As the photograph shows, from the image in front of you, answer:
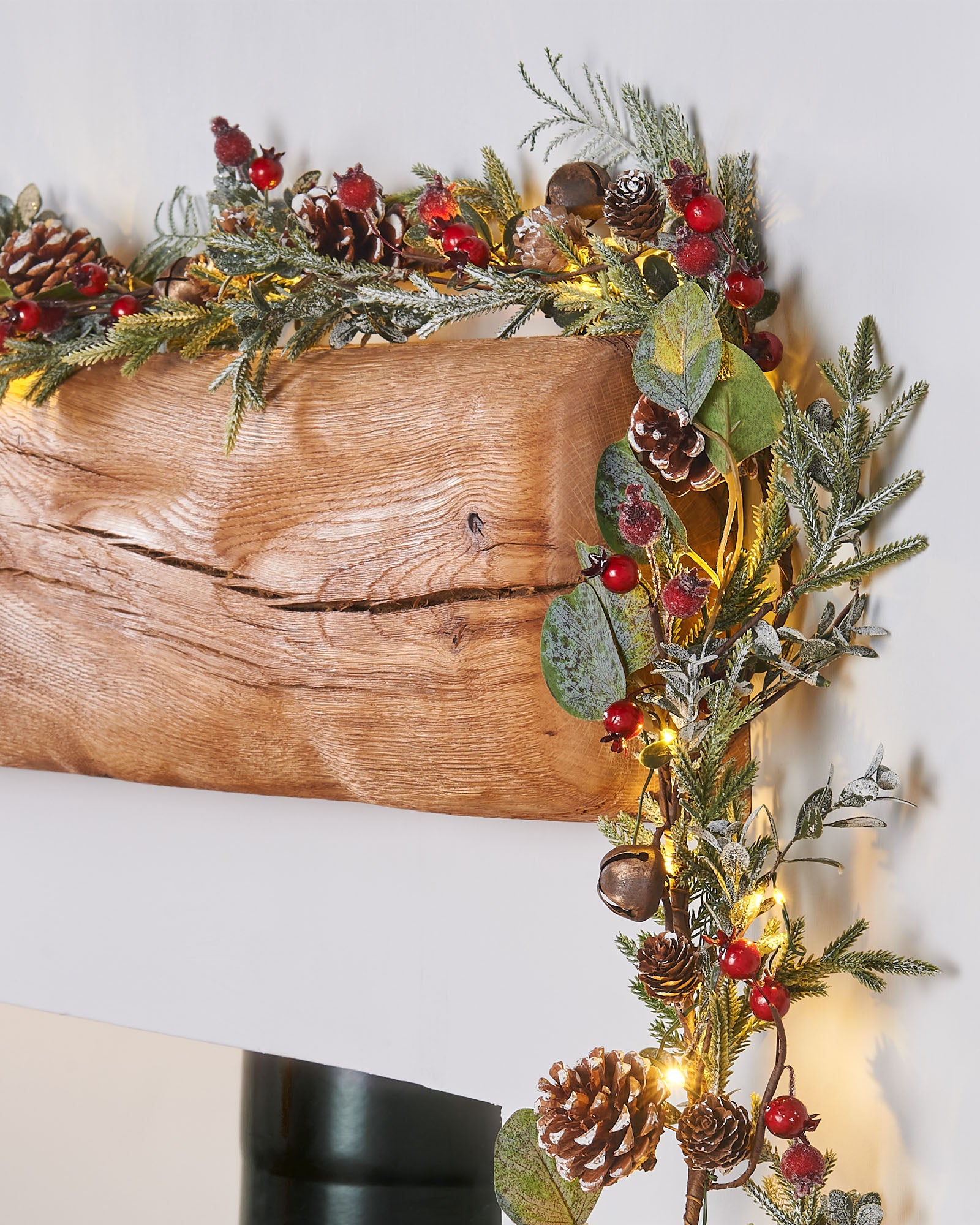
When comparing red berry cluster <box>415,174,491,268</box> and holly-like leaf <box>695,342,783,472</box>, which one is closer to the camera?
holly-like leaf <box>695,342,783,472</box>

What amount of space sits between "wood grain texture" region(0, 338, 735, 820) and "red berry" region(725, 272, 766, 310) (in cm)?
8

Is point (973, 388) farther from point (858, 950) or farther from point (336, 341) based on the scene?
point (336, 341)

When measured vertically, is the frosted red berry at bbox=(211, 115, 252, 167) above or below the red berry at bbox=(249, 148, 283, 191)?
above

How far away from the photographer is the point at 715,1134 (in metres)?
0.57

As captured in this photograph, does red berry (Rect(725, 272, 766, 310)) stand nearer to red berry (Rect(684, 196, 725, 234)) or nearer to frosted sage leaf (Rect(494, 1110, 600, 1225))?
red berry (Rect(684, 196, 725, 234))

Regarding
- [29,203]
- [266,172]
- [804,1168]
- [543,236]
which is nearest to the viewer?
[804,1168]

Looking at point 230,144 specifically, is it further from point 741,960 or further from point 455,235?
point 741,960

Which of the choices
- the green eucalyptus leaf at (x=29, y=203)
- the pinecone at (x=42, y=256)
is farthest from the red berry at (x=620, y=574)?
the green eucalyptus leaf at (x=29, y=203)

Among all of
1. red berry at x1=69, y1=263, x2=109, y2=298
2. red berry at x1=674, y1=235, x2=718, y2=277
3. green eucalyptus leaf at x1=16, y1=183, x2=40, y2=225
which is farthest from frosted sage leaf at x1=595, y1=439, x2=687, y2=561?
green eucalyptus leaf at x1=16, y1=183, x2=40, y2=225

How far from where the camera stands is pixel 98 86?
925mm

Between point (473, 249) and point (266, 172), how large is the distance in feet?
0.66

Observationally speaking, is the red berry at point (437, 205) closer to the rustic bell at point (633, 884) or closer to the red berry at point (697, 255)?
the red berry at point (697, 255)

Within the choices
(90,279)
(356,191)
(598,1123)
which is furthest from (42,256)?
(598,1123)

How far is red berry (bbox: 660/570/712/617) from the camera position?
58 centimetres
